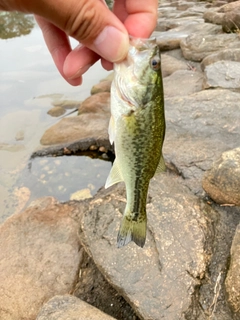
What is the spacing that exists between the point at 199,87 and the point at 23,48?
631 cm

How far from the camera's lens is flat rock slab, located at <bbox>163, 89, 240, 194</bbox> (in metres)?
4.01

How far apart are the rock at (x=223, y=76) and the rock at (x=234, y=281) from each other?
3.31m

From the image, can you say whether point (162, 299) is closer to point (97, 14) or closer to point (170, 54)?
point (97, 14)

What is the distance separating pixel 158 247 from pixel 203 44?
19.2 ft

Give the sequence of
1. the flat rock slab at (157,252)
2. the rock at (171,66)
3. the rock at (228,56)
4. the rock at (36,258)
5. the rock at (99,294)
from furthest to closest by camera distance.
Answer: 1. the rock at (171,66)
2. the rock at (228,56)
3. the rock at (36,258)
4. the rock at (99,294)
5. the flat rock slab at (157,252)

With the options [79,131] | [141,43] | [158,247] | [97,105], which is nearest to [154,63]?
[141,43]

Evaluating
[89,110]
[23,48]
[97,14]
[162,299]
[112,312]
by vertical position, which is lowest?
[23,48]

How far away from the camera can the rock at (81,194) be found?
455 centimetres

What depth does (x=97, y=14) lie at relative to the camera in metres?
1.80

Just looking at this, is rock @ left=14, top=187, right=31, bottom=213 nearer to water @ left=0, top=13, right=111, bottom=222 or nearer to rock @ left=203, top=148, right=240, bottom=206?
water @ left=0, top=13, right=111, bottom=222

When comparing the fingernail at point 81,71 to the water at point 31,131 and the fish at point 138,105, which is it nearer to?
the fish at point 138,105

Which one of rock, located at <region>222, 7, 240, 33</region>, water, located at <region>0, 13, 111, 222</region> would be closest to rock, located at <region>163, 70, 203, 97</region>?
water, located at <region>0, 13, 111, 222</region>

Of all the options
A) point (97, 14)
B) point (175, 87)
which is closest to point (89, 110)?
point (175, 87)

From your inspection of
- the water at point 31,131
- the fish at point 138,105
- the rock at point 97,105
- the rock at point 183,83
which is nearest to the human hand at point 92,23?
the fish at point 138,105
